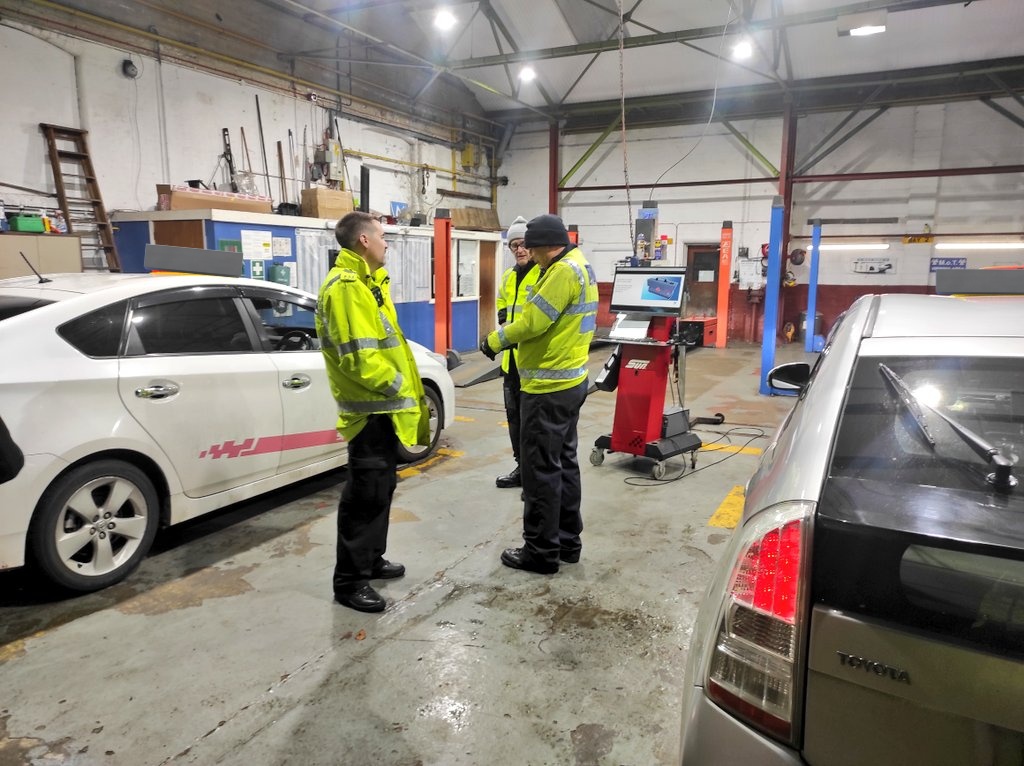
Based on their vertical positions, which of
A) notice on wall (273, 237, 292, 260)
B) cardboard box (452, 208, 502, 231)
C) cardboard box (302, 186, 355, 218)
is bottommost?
notice on wall (273, 237, 292, 260)

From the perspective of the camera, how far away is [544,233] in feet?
10.0

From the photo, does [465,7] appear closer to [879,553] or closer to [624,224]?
[624,224]

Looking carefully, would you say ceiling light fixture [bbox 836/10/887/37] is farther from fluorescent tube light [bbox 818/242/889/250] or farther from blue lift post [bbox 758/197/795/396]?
fluorescent tube light [bbox 818/242/889/250]

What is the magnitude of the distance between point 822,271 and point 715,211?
8.49ft

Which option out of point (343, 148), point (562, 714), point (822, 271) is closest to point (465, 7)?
point (343, 148)

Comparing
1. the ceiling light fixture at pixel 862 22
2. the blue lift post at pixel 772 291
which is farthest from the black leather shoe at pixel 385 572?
the ceiling light fixture at pixel 862 22

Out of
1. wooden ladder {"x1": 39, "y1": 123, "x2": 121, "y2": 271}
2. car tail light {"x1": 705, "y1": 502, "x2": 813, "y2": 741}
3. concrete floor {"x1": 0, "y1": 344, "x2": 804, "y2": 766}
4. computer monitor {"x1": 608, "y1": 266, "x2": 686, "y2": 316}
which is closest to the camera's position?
car tail light {"x1": 705, "y1": 502, "x2": 813, "y2": 741}

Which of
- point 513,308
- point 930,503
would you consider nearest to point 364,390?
point 513,308

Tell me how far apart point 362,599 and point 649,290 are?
2.88 metres

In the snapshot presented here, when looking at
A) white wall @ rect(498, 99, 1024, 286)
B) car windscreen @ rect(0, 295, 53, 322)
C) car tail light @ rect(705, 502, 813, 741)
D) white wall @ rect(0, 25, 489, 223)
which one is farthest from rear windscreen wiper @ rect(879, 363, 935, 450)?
white wall @ rect(498, 99, 1024, 286)

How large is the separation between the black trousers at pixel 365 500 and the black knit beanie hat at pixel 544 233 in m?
1.07

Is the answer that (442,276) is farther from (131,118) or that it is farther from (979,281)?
(979,281)

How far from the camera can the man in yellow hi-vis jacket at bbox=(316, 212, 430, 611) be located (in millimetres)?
2607

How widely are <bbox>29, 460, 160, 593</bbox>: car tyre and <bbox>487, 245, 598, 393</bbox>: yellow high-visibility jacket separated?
1782 mm
